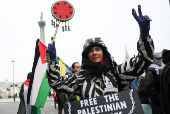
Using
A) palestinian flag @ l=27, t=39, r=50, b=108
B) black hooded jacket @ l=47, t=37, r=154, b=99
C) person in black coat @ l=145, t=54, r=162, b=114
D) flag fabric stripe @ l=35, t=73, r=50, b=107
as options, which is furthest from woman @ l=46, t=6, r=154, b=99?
flag fabric stripe @ l=35, t=73, r=50, b=107

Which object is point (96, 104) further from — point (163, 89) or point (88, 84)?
point (163, 89)

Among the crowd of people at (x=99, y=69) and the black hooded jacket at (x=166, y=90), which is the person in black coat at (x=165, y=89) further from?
the crowd of people at (x=99, y=69)

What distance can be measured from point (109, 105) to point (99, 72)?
0.43 m

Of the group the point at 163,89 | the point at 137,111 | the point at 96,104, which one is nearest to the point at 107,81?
the point at 96,104

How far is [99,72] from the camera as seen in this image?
93.4 inches

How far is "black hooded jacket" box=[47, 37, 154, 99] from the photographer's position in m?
2.13

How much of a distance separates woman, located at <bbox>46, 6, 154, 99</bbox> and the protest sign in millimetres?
118

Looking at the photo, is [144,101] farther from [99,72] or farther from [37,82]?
[99,72]

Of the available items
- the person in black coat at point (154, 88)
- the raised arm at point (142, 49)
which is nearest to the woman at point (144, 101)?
the person in black coat at point (154, 88)

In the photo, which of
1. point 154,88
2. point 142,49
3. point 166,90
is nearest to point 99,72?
point 142,49

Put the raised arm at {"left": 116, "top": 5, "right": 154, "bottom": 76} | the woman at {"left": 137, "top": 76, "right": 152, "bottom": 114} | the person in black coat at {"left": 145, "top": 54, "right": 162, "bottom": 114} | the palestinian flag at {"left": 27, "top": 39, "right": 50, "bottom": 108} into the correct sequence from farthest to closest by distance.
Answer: the palestinian flag at {"left": 27, "top": 39, "right": 50, "bottom": 108}
the woman at {"left": 137, "top": 76, "right": 152, "bottom": 114}
the person in black coat at {"left": 145, "top": 54, "right": 162, "bottom": 114}
the raised arm at {"left": 116, "top": 5, "right": 154, "bottom": 76}

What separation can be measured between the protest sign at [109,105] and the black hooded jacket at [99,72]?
0.39 feet

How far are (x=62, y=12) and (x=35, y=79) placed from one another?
6.44 ft

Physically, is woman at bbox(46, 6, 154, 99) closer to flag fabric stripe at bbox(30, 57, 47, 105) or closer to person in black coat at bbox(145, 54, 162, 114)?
person in black coat at bbox(145, 54, 162, 114)
